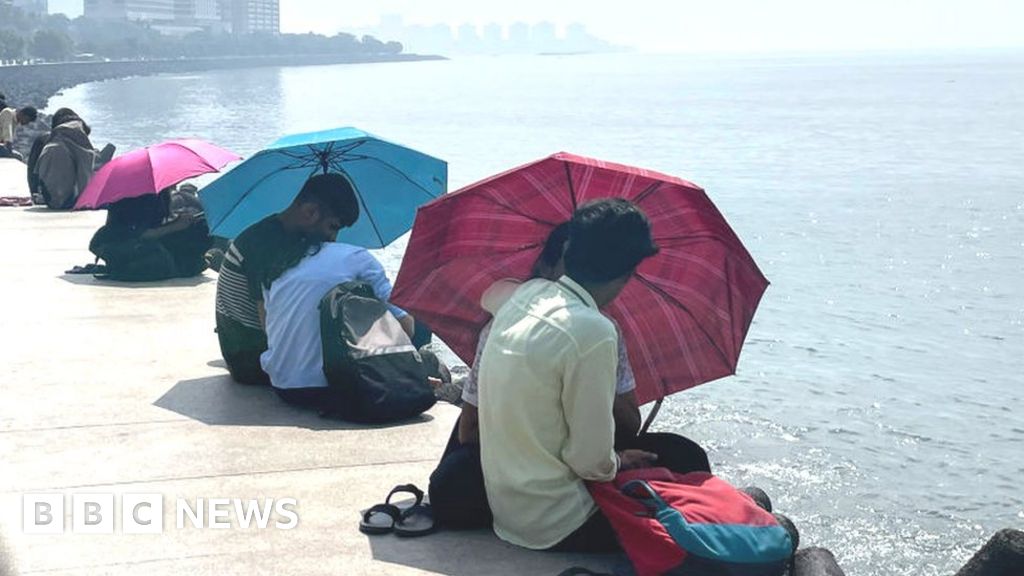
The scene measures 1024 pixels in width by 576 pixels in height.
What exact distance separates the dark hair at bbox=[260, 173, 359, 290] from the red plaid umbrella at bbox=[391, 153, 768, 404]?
1.48 meters

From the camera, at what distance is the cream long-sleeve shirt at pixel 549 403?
4.77m

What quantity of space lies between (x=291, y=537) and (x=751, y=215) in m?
23.8

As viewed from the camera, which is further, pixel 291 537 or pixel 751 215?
pixel 751 215

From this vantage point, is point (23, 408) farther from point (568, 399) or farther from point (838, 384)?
point (838, 384)

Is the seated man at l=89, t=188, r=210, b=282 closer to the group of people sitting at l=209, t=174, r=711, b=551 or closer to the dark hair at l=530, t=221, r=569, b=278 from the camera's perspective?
the group of people sitting at l=209, t=174, r=711, b=551

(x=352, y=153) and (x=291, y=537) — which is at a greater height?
(x=352, y=153)

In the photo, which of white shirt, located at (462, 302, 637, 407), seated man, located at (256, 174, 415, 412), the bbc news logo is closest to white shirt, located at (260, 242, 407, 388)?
seated man, located at (256, 174, 415, 412)

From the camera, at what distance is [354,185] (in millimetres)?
8320

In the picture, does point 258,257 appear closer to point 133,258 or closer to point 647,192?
point 647,192

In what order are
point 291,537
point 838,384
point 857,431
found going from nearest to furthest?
point 291,537
point 857,431
point 838,384

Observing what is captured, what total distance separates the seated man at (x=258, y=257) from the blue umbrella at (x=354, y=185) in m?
0.62

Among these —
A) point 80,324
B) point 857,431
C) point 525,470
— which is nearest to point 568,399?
point 525,470

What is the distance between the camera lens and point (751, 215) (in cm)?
2872

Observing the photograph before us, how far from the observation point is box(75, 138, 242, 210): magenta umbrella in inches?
423
